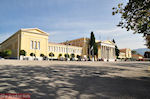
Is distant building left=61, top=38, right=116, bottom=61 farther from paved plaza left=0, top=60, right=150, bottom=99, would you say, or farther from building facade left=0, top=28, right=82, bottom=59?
paved plaza left=0, top=60, right=150, bottom=99

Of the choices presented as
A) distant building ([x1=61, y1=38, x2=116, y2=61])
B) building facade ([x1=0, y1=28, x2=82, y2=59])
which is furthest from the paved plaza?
distant building ([x1=61, y1=38, x2=116, y2=61])

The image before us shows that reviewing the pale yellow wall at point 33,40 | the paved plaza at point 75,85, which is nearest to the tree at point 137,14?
the paved plaza at point 75,85

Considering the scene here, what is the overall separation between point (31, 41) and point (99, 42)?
44675 millimetres

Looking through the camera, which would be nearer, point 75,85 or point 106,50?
point 75,85

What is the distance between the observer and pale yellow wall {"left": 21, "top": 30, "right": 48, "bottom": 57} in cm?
4830

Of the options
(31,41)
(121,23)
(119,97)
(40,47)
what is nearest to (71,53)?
(40,47)

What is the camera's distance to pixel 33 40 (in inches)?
2026

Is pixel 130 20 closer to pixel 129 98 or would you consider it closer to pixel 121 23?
pixel 121 23

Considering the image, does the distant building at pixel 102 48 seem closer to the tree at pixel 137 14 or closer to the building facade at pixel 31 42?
the building facade at pixel 31 42

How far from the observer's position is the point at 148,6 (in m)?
6.59

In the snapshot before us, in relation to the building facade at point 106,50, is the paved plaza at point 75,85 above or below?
below

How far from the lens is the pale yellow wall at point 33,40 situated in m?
48.3

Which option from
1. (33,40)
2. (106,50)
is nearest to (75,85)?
(33,40)

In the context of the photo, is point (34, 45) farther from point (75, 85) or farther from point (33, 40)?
point (75, 85)
